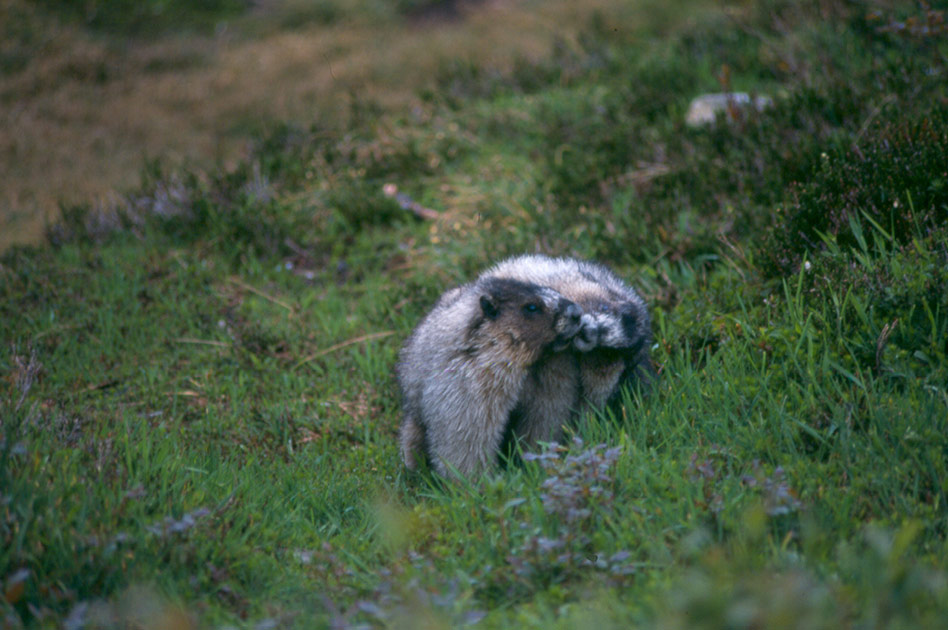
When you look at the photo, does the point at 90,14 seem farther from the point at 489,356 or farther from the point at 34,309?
the point at 489,356

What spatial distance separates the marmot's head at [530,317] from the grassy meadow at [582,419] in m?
0.62

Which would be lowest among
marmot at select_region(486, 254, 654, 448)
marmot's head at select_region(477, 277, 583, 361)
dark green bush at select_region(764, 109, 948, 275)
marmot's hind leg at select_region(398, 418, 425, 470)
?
marmot's hind leg at select_region(398, 418, 425, 470)

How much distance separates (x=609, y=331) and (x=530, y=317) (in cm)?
50

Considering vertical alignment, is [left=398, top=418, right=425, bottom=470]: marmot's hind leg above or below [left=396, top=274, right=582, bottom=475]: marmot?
below

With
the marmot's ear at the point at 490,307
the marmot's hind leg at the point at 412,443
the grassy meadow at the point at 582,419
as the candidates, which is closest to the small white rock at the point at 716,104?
the grassy meadow at the point at 582,419

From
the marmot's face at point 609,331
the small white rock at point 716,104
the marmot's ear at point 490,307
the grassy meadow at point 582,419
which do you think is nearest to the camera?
the grassy meadow at point 582,419

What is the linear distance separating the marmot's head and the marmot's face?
66mm

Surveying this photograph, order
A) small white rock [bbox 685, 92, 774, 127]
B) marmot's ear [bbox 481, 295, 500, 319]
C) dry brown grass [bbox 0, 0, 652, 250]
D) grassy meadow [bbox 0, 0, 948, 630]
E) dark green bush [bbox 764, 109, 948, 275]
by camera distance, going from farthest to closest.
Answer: dry brown grass [bbox 0, 0, 652, 250] → small white rock [bbox 685, 92, 774, 127] → dark green bush [bbox 764, 109, 948, 275] → marmot's ear [bbox 481, 295, 500, 319] → grassy meadow [bbox 0, 0, 948, 630]

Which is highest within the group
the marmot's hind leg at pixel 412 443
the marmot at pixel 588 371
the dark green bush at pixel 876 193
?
the dark green bush at pixel 876 193

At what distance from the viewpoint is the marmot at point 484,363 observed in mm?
5105

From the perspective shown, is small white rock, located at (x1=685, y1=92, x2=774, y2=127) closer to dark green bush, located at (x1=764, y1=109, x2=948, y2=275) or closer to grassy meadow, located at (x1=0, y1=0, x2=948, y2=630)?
grassy meadow, located at (x1=0, y1=0, x2=948, y2=630)

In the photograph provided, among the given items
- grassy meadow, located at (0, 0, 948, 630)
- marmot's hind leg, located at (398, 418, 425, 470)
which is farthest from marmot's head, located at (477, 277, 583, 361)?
marmot's hind leg, located at (398, 418, 425, 470)

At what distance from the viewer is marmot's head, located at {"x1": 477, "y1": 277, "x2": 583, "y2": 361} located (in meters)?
5.11

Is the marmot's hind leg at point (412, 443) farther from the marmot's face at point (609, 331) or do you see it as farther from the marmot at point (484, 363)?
the marmot's face at point (609, 331)
